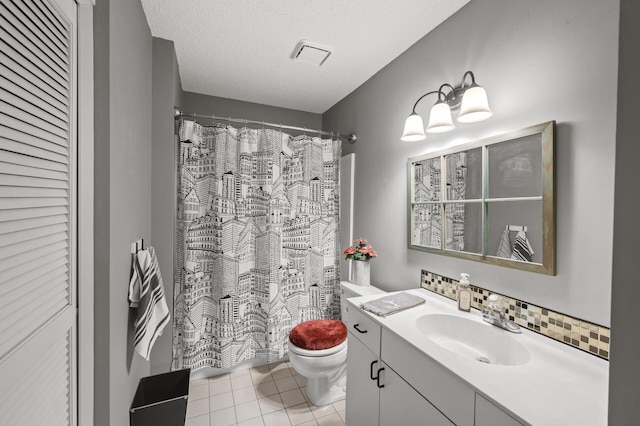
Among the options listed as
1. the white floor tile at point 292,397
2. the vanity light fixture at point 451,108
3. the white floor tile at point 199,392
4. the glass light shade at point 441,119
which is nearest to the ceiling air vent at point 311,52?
the vanity light fixture at point 451,108

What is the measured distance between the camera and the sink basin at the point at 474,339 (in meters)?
1.11

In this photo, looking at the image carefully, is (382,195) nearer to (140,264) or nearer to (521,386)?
(521,386)

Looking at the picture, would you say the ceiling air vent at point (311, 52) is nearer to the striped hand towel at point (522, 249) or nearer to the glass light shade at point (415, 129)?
the glass light shade at point (415, 129)

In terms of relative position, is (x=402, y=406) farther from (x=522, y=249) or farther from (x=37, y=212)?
(x=37, y=212)

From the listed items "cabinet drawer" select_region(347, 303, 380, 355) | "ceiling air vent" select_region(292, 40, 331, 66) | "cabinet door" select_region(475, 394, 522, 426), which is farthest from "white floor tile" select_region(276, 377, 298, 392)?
"ceiling air vent" select_region(292, 40, 331, 66)

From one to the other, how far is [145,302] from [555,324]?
1767 millimetres

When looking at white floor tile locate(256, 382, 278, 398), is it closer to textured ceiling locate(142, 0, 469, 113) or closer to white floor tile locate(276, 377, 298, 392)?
white floor tile locate(276, 377, 298, 392)

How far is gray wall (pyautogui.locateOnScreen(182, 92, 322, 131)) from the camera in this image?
257cm

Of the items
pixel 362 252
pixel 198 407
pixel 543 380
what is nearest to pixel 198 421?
pixel 198 407

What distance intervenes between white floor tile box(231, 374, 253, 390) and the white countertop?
1.53 metres

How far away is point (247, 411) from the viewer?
72.6 inches

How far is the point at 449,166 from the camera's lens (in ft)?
5.10

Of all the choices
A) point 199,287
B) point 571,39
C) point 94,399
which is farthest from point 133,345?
point 571,39

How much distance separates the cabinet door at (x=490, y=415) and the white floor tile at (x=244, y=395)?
165cm
